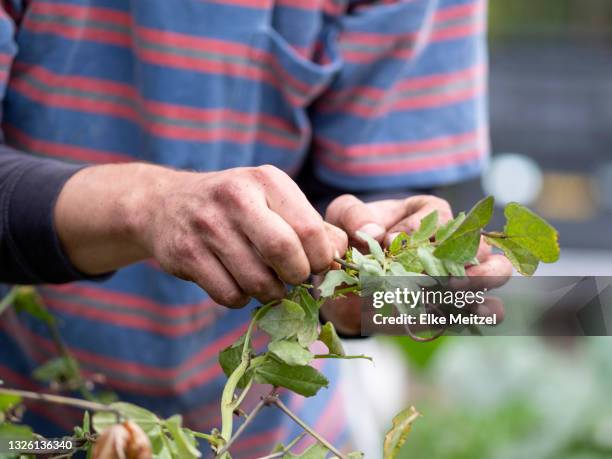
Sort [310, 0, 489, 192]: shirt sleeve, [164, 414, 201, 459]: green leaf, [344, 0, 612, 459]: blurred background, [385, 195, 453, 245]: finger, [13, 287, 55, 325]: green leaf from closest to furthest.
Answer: [164, 414, 201, 459]: green leaf < [385, 195, 453, 245]: finger < [13, 287, 55, 325]: green leaf < [310, 0, 489, 192]: shirt sleeve < [344, 0, 612, 459]: blurred background

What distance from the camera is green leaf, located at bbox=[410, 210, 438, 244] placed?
625 millimetres

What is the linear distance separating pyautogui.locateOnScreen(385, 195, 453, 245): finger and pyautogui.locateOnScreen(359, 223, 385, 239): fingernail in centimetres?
1

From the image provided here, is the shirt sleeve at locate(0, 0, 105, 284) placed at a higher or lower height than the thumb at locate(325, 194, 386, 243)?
lower

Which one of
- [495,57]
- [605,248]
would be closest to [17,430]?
[605,248]

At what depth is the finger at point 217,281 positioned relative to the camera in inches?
24.5

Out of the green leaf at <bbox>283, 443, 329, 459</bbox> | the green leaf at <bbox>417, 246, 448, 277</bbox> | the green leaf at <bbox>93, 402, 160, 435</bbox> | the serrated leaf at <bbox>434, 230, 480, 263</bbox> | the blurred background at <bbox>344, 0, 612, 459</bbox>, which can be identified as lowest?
the blurred background at <bbox>344, 0, 612, 459</bbox>

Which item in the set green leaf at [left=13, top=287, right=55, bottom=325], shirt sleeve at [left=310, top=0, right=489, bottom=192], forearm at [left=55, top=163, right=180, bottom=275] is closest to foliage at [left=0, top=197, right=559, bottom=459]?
forearm at [left=55, top=163, right=180, bottom=275]

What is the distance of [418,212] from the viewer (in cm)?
76

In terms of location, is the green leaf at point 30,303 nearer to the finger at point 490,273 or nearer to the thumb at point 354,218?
the thumb at point 354,218

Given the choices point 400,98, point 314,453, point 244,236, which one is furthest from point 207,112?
point 314,453

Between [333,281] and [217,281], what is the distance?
0.08 m

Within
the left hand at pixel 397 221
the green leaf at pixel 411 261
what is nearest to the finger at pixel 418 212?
the left hand at pixel 397 221

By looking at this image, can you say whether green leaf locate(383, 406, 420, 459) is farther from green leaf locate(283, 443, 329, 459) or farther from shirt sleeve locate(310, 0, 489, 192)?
shirt sleeve locate(310, 0, 489, 192)

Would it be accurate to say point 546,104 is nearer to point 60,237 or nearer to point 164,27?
point 164,27
